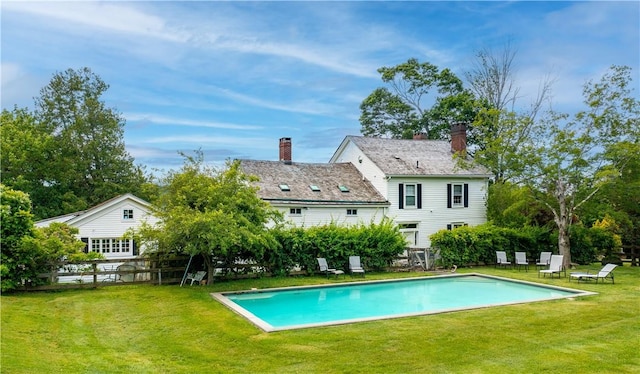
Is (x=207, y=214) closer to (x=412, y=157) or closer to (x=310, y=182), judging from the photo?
(x=310, y=182)

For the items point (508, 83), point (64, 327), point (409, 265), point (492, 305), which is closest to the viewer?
point (64, 327)

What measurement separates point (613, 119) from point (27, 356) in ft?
78.3

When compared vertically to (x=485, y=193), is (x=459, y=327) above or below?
below

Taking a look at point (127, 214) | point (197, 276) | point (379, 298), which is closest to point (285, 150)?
point (127, 214)

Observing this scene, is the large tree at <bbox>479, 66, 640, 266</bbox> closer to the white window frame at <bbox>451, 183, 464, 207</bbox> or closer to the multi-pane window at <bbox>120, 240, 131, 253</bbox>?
the white window frame at <bbox>451, 183, 464, 207</bbox>

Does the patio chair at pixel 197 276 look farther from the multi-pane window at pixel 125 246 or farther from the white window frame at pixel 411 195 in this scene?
the white window frame at pixel 411 195

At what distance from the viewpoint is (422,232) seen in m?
27.9

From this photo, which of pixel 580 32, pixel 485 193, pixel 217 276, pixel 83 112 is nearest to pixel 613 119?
pixel 580 32

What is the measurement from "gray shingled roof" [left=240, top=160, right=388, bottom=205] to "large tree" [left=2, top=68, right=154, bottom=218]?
13.8 metres

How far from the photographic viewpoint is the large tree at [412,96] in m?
41.4

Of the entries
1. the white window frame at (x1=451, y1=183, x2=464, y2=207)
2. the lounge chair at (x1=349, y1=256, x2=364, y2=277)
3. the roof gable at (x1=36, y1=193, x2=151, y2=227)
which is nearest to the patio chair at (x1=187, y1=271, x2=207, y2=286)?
the lounge chair at (x1=349, y1=256, x2=364, y2=277)

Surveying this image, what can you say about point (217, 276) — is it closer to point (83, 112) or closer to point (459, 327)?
point (459, 327)

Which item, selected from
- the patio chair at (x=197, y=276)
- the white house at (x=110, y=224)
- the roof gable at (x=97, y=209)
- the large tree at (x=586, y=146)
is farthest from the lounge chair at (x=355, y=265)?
the white house at (x=110, y=224)

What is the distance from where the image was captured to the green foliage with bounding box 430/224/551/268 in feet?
73.8
